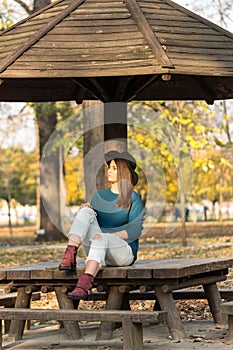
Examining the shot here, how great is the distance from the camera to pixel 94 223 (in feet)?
27.4

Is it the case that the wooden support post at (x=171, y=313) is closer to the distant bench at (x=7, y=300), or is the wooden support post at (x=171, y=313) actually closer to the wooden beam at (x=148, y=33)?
the distant bench at (x=7, y=300)

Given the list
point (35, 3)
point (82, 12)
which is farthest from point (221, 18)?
point (82, 12)

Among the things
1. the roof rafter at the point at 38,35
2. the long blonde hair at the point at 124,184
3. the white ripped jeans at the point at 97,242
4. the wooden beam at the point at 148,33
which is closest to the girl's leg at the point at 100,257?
the white ripped jeans at the point at 97,242

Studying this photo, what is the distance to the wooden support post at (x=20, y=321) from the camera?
29.0 ft

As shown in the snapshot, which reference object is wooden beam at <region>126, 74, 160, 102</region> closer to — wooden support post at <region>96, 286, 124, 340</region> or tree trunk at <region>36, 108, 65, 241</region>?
wooden support post at <region>96, 286, 124, 340</region>

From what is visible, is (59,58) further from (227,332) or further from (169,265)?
(227,332)

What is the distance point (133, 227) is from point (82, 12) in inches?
89.1

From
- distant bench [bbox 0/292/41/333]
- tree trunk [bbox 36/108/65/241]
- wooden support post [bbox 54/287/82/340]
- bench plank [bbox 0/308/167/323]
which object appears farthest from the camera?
tree trunk [bbox 36/108/65/241]

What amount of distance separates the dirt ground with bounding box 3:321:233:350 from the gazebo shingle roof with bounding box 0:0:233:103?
91.9 inches

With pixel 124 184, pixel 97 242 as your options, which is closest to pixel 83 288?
pixel 97 242

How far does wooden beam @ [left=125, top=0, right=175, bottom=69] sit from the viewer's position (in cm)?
816

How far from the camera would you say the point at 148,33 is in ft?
28.2

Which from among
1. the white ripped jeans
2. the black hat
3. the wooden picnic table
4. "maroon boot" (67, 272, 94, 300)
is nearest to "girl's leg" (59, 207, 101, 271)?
the white ripped jeans

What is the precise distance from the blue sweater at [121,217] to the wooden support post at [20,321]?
1.05 m
